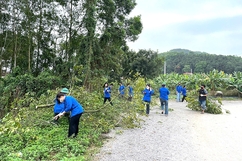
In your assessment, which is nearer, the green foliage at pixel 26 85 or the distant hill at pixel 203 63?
the green foliage at pixel 26 85

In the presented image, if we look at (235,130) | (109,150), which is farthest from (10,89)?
(235,130)

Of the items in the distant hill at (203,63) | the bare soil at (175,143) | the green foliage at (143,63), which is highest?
the distant hill at (203,63)

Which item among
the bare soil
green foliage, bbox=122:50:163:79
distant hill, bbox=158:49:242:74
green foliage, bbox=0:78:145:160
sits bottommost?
the bare soil

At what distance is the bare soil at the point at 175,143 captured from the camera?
17.4ft

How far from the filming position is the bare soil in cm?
531

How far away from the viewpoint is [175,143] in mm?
6379

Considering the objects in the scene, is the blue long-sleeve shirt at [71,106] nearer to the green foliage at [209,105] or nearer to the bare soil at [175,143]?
the bare soil at [175,143]

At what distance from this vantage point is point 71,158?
15.5 ft

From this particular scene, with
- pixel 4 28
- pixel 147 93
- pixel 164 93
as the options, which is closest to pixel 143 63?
pixel 4 28

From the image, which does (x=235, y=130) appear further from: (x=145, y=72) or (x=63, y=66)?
(x=145, y=72)

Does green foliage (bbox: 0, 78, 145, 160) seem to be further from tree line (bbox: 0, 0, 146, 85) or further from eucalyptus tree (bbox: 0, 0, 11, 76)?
eucalyptus tree (bbox: 0, 0, 11, 76)

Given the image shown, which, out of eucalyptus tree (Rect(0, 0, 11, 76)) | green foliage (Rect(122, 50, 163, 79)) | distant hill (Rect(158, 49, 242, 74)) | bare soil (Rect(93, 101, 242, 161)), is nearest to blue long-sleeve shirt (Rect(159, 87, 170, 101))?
bare soil (Rect(93, 101, 242, 161))

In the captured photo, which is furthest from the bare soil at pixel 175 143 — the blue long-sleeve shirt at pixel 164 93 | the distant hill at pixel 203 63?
the distant hill at pixel 203 63

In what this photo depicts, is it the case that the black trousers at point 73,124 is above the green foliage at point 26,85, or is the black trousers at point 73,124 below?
below
